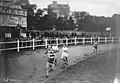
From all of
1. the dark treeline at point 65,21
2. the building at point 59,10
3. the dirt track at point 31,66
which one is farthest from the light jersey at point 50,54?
the building at point 59,10

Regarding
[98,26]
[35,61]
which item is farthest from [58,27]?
[35,61]

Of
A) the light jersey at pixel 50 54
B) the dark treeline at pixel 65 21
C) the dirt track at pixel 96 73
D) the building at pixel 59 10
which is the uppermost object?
the building at pixel 59 10

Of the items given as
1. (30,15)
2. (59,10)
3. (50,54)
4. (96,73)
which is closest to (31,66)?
(50,54)

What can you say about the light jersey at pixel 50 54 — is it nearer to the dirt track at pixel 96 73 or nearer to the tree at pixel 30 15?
the dirt track at pixel 96 73

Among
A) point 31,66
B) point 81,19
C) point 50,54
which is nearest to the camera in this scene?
point 81,19

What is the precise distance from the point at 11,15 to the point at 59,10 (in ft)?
1.93

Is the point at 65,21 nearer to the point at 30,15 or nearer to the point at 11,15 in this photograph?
the point at 30,15

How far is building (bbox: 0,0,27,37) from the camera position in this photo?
2.82 metres

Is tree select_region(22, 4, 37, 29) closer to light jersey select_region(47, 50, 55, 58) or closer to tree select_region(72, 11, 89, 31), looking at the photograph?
tree select_region(72, 11, 89, 31)

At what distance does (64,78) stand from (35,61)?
3.33 ft

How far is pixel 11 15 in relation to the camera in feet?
9.30

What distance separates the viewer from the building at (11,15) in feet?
9.25

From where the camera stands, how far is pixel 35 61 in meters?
4.20

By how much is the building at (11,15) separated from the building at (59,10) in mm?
321
